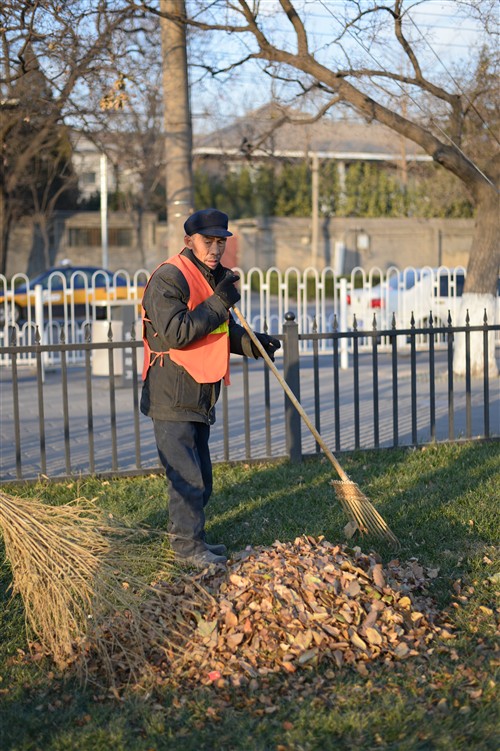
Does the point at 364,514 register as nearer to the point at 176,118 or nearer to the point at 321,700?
the point at 321,700

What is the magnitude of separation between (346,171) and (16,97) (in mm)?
38058

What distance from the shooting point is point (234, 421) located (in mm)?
9938

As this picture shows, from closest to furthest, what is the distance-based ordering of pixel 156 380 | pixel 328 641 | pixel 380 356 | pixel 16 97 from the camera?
1. pixel 328 641
2. pixel 156 380
3. pixel 16 97
4. pixel 380 356

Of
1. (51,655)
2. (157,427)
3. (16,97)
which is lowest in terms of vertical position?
(51,655)

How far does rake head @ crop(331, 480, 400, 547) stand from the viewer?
5090 mm

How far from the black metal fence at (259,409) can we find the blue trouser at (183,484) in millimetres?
2003

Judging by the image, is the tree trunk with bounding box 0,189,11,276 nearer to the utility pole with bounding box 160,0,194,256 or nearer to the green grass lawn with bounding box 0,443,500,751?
the utility pole with bounding box 160,0,194,256

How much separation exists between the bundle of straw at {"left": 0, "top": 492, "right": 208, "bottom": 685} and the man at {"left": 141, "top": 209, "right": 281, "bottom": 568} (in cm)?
66

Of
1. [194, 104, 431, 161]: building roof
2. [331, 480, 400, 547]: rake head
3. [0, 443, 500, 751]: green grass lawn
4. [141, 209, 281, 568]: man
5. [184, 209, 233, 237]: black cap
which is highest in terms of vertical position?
[194, 104, 431, 161]: building roof

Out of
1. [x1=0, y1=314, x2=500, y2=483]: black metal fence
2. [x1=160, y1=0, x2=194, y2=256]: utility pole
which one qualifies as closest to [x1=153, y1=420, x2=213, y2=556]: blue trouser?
[x1=0, y1=314, x2=500, y2=483]: black metal fence

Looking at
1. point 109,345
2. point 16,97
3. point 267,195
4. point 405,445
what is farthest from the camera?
point 267,195

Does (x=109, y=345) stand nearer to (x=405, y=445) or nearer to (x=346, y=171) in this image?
(x=405, y=445)

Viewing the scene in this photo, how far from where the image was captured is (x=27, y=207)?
37719 mm

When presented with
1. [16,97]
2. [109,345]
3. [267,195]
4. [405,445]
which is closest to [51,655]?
[109,345]
